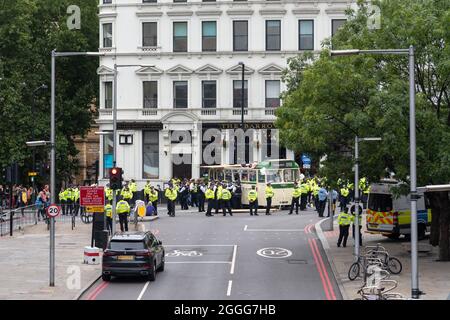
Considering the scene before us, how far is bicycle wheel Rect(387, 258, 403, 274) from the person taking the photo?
98.6 ft

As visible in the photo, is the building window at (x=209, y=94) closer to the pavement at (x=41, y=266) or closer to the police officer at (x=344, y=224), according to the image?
the pavement at (x=41, y=266)

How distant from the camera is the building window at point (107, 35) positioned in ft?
224

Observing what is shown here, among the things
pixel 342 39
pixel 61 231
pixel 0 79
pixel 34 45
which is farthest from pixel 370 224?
pixel 34 45

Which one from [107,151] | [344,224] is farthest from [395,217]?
[107,151]

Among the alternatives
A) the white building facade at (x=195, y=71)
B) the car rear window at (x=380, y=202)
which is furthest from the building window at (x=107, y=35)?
the car rear window at (x=380, y=202)

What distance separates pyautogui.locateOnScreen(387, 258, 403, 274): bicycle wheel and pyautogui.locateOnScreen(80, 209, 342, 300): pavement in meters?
→ 2.00

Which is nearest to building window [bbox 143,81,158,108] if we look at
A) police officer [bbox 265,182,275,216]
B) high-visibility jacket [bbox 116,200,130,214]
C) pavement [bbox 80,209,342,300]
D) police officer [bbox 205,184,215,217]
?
police officer [bbox 205,184,215,217]

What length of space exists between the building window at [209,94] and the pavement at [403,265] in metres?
25.9

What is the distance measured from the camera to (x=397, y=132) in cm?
2900

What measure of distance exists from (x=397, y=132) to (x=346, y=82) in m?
3.08

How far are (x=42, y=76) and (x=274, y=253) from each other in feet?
114

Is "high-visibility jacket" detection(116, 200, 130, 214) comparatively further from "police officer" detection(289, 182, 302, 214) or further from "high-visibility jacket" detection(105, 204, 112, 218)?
"police officer" detection(289, 182, 302, 214)

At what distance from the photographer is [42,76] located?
65500 mm

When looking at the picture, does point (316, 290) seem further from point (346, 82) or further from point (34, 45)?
point (34, 45)
